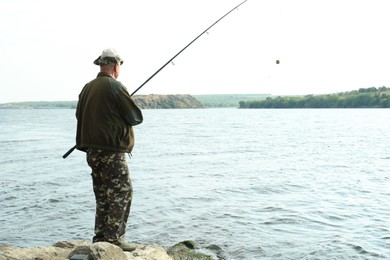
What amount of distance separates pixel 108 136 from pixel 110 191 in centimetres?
63

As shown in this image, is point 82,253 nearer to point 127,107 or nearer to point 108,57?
point 127,107

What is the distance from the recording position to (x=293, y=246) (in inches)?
385

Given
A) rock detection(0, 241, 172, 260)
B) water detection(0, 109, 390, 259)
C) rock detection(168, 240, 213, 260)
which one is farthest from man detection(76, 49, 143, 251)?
water detection(0, 109, 390, 259)

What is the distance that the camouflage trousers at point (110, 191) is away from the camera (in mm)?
5613

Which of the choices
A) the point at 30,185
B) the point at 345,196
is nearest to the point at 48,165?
the point at 30,185

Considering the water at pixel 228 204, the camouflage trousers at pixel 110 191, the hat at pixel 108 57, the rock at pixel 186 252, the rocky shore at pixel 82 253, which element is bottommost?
the water at pixel 228 204

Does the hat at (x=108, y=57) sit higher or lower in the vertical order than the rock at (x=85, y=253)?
higher

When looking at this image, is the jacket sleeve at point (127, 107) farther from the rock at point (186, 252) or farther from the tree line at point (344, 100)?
the tree line at point (344, 100)

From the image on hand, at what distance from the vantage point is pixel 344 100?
483 feet

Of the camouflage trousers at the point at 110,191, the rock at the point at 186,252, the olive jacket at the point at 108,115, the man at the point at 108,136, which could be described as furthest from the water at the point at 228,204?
the olive jacket at the point at 108,115

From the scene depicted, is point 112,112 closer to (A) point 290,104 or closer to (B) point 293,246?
(B) point 293,246

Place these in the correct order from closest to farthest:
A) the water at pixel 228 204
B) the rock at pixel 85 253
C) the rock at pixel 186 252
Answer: the rock at pixel 85 253 < the rock at pixel 186 252 < the water at pixel 228 204

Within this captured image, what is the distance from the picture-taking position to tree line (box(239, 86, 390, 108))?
137750 millimetres

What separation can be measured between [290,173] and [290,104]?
149856mm
